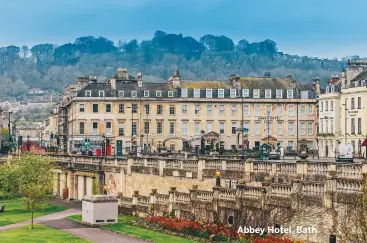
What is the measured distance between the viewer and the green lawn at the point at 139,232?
4315cm

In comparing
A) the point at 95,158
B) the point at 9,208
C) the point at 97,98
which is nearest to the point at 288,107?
the point at 97,98

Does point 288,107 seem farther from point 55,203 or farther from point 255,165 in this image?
point 255,165

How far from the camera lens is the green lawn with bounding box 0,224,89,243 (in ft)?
148

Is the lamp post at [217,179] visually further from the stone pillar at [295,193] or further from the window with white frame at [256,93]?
the window with white frame at [256,93]

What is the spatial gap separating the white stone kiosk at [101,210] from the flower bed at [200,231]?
214 centimetres

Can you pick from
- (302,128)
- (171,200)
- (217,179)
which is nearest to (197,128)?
(302,128)

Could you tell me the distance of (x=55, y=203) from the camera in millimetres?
70000

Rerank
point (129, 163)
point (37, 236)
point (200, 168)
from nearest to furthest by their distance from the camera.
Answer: point (37, 236)
point (200, 168)
point (129, 163)

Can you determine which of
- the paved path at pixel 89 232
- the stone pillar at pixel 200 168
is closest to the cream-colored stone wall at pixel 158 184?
the stone pillar at pixel 200 168

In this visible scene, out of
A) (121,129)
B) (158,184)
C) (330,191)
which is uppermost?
(121,129)

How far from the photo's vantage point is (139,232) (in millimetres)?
47000

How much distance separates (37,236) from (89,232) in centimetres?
302

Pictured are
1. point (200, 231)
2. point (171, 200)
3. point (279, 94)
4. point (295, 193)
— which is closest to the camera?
point (295, 193)

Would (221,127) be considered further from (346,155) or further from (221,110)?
(346,155)
